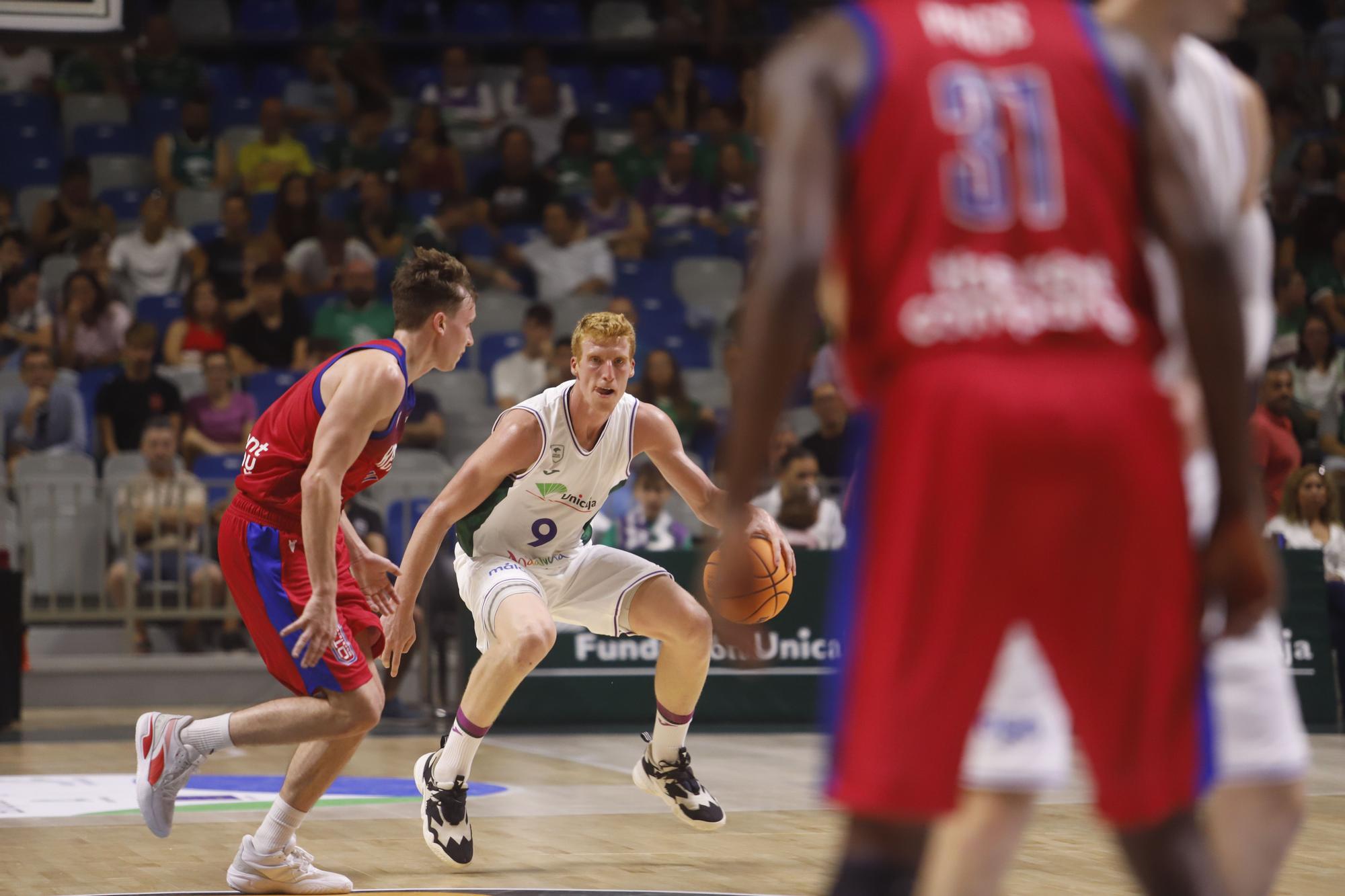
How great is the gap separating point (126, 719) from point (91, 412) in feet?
8.78

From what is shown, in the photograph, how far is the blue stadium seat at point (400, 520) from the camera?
10977 mm

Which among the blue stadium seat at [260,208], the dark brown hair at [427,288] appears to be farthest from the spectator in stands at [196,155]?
the dark brown hair at [427,288]

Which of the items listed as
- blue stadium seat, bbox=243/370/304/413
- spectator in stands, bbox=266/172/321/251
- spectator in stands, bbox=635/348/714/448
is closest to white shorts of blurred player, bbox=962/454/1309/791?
spectator in stands, bbox=635/348/714/448

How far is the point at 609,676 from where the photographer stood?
34.3ft

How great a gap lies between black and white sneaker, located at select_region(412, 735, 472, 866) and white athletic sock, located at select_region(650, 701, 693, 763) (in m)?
0.79

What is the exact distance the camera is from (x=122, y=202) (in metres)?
14.2

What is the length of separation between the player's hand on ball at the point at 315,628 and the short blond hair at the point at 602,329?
4.95 ft

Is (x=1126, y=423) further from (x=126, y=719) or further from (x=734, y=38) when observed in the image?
(x=734, y=38)

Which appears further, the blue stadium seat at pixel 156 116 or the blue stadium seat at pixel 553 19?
the blue stadium seat at pixel 553 19

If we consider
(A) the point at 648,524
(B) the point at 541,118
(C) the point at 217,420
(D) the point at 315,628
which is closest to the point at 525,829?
(D) the point at 315,628

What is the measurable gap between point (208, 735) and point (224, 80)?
1175cm

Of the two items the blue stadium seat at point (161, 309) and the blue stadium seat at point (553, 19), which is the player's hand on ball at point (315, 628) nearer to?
the blue stadium seat at point (161, 309)

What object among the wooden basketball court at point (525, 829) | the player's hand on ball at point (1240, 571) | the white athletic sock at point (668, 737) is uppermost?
the player's hand on ball at point (1240, 571)

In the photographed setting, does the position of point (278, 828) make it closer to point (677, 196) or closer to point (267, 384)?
point (267, 384)
